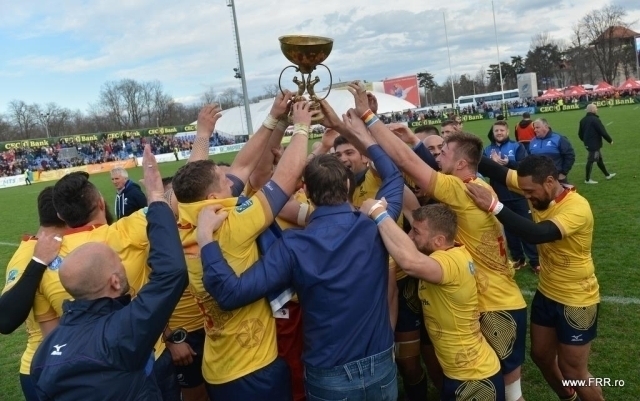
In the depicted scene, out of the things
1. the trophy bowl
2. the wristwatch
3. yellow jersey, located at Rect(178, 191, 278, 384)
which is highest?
the trophy bowl

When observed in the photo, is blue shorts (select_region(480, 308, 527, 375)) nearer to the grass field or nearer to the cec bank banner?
the grass field

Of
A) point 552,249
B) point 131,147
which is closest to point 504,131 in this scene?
point 552,249

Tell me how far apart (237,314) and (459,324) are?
1301mm

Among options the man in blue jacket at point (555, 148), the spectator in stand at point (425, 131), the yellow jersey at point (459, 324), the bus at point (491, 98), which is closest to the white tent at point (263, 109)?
the man in blue jacket at point (555, 148)

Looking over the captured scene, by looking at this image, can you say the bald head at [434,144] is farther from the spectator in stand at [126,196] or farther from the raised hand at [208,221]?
the spectator in stand at [126,196]

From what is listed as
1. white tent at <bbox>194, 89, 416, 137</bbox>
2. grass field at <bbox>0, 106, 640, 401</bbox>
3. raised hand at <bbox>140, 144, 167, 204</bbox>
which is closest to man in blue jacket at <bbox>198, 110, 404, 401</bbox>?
raised hand at <bbox>140, 144, 167, 204</bbox>

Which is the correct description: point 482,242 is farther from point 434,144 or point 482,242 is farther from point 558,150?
point 558,150

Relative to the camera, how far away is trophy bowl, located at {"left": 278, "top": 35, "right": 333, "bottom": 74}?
3209 mm

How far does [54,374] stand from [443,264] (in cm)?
195

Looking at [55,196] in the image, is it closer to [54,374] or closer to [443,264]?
[54,374]

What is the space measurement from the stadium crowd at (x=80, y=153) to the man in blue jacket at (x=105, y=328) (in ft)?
129

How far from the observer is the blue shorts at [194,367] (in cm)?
340

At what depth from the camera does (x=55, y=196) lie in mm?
2840

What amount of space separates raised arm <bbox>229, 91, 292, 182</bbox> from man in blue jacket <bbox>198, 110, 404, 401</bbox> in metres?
0.82
